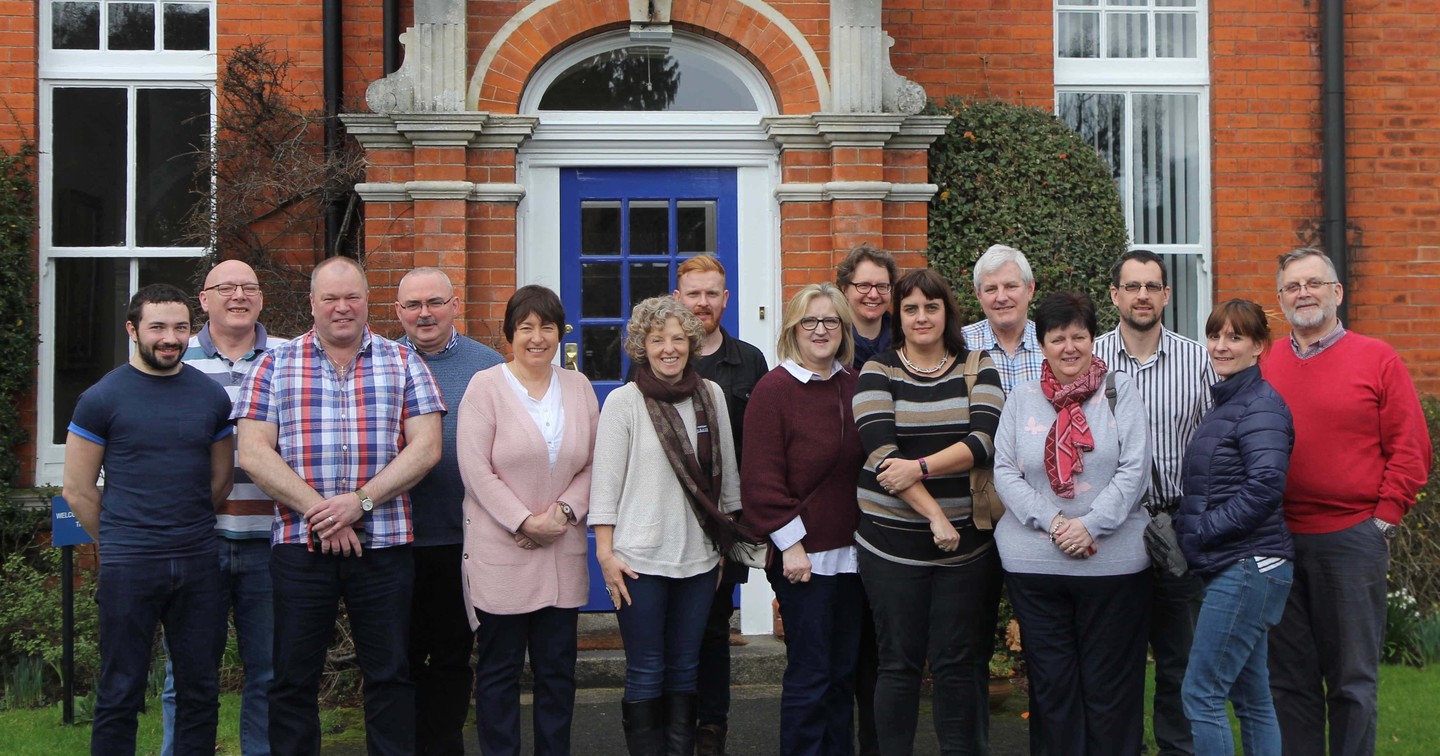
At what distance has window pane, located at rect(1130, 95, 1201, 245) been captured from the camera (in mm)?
7793

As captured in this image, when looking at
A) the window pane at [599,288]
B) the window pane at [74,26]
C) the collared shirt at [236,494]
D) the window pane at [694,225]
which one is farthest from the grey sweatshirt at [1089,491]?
the window pane at [74,26]

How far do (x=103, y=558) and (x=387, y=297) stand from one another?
7.84 ft

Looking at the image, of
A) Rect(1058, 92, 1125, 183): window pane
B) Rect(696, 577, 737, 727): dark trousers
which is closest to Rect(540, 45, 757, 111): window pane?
Rect(1058, 92, 1125, 183): window pane

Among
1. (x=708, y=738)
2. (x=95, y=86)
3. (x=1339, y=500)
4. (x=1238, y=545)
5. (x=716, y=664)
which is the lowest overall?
(x=708, y=738)

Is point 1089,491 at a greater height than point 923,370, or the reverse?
point 923,370

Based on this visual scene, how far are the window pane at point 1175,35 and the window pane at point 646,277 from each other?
11.1ft

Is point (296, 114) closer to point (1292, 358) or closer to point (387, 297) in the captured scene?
point (387, 297)

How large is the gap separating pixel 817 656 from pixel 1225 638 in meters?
1.34

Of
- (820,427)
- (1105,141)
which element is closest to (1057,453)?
(820,427)

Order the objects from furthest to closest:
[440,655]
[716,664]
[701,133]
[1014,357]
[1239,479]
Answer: [701,133] < [716,664] < [440,655] < [1014,357] < [1239,479]

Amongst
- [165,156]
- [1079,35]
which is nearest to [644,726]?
[165,156]

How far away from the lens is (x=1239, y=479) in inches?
163

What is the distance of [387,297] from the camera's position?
6.49 meters

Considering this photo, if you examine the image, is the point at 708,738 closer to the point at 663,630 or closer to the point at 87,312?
the point at 663,630
